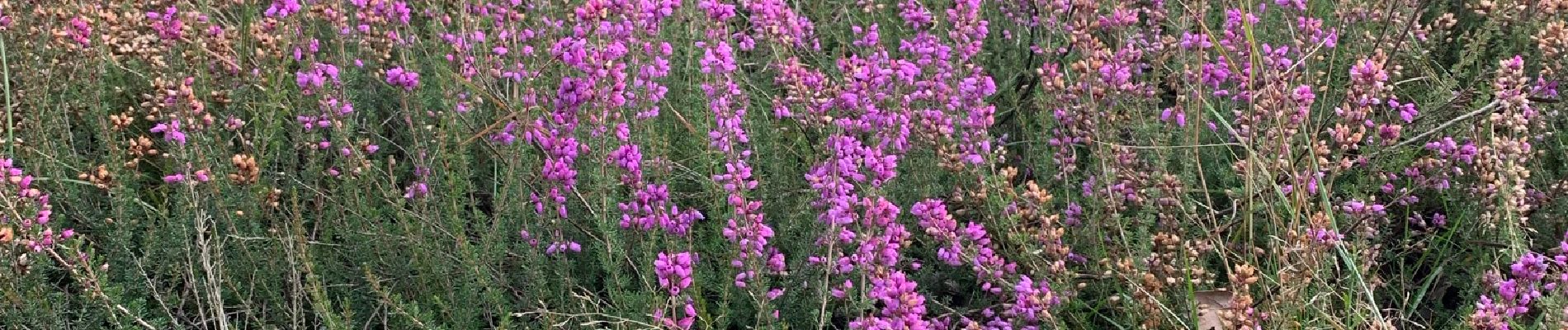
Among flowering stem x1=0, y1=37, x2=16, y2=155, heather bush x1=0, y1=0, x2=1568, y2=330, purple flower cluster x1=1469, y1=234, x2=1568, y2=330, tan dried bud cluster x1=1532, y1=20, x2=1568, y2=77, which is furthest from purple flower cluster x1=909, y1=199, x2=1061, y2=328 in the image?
flowering stem x1=0, y1=37, x2=16, y2=155

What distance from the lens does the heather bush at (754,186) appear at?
280cm

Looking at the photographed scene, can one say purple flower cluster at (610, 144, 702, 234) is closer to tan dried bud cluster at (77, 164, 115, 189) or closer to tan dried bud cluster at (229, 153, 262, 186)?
tan dried bud cluster at (229, 153, 262, 186)

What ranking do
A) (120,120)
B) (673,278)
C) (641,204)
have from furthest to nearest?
(120,120), (641,204), (673,278)

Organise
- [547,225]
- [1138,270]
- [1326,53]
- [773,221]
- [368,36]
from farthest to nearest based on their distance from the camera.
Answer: [1326,53]
[368,36]
[773,221]
[547,225]
[1138,270]

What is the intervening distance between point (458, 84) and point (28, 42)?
4.58ft

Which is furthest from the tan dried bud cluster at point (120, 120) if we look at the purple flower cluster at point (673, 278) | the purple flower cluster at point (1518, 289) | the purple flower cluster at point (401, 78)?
the purple flower cluster at point (1518, 289)

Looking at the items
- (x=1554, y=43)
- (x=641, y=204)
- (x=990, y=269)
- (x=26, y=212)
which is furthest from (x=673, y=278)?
(x=1554, y=43)

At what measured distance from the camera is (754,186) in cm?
272

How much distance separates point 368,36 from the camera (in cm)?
374

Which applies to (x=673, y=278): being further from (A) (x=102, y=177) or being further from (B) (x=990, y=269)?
(A) (x=102, y=177)

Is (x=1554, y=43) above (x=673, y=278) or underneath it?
above

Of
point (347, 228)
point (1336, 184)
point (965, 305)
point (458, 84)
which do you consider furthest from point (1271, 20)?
point (347, 228)

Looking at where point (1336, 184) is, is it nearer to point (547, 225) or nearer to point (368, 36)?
point (547, 225)

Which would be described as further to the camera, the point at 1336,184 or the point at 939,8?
the point at 939,8
